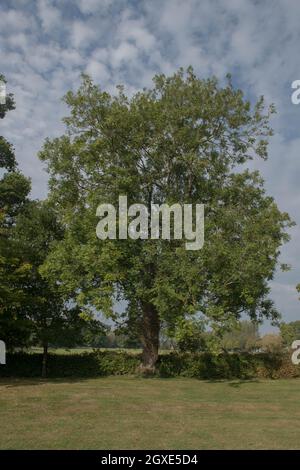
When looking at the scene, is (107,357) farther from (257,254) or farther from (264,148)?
(264,148)

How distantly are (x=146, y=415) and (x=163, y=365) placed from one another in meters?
12.7

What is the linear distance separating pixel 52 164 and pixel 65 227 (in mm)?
3670

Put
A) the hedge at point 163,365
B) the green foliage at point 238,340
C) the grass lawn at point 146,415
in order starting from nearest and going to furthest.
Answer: the grass lawn at point 146,415, the green foliage at point 238,340, the hedge at point 163,365

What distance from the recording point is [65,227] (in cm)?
2738

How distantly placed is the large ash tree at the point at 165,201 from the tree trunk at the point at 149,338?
0.06 metres

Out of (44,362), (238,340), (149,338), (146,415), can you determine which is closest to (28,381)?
(44,362)

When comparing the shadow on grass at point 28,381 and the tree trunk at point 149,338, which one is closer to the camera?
the shadow on grass at point 28,381

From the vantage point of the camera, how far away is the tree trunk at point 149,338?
26906mm

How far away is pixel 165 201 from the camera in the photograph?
25844 mm

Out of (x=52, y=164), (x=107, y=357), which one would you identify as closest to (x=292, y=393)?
(x=107, y=357)

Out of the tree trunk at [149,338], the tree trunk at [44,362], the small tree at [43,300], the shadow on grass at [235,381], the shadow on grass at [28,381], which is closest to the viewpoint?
the shadow on grass at [28,381]

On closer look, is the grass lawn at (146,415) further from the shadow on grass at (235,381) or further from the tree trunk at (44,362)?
the tree trunk at (44,362)

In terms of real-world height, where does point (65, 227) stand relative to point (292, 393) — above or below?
above

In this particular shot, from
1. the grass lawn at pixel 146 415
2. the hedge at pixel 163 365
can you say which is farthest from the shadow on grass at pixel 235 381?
the hedge at pixel 163 365
